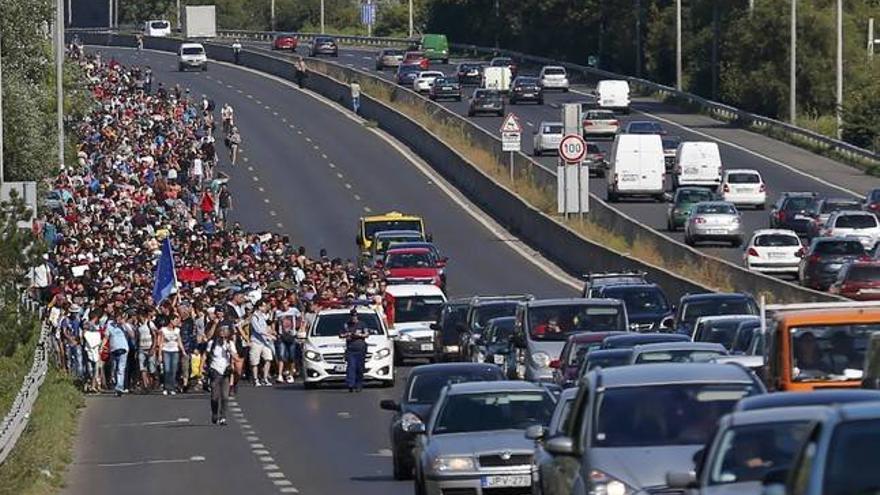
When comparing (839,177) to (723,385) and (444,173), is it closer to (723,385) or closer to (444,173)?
(444,173)

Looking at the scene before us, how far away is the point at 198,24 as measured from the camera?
15562 cm

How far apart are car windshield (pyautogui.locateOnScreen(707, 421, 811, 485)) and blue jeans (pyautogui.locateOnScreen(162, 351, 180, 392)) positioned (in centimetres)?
2576

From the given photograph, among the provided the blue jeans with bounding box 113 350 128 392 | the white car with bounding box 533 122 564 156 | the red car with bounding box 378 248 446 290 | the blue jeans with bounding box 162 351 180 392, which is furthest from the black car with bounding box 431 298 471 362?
the white car with bounding box 533 122 564 156

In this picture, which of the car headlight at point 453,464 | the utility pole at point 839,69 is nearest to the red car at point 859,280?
the car headlight at point 453,464

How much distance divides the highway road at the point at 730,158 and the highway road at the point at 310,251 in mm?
5179

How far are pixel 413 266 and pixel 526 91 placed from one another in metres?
53.8

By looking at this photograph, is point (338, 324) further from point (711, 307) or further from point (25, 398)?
point (25, 398)

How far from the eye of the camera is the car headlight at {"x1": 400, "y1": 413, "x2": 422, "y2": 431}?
2292 cm

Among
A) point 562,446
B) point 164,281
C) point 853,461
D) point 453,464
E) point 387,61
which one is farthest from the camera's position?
point 387,61

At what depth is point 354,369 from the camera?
3809 cm

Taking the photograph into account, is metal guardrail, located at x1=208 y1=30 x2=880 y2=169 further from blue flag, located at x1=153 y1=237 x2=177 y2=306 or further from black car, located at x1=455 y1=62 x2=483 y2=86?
blue flag, located at x1=153 y1=237 x2=177 y2=306

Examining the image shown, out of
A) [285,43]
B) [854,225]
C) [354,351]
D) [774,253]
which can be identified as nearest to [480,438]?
[354,351]

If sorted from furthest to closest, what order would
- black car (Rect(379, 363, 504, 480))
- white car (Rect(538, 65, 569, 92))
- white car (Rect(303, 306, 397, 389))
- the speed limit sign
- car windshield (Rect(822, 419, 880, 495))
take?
1. white car (Rect(538, 65, 569, 92))
2. the speed limit sign
3. white car (Rect(303, 306, 397, 389))
4. black car (Rect(379, 363, 504, 480))
5. car windshield (Rect(822, 419, 880, 495))

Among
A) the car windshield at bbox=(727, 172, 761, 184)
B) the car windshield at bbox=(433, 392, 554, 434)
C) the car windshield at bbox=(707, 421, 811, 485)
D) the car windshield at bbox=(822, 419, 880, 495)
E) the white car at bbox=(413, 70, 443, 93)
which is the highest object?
the car windshield at bbox=(822, 419, 880, 495)
